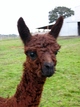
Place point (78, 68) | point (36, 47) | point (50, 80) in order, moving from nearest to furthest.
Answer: point (36, 47) → point (50, 80) → point (78, 68)

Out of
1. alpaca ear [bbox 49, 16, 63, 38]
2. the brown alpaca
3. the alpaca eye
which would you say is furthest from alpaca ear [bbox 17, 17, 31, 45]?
alpaca ear [bbox 49, 16, 63, 38]

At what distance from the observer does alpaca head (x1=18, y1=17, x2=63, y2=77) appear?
8.64ft

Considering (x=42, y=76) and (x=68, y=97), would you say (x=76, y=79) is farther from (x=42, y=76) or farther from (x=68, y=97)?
(x=42, y=76)

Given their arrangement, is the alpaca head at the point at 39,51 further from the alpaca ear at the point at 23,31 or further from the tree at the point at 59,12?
the tree at the point at 59,12

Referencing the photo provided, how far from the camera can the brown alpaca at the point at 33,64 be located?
9.01 ft

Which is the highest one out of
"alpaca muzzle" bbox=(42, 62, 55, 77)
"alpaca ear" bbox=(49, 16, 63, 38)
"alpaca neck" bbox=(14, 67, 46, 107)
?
"alpaca ear" bbox=(49, 16, 63, 38)

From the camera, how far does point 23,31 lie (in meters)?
2.89

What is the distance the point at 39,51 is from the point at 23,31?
29cm

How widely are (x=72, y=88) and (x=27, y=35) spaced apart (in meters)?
4.47

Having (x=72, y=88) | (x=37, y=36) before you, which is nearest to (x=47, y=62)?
(x=37, y=36)

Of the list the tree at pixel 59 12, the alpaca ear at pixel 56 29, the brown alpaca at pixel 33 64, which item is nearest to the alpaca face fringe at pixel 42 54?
the brown alpaca at pixel 33 64

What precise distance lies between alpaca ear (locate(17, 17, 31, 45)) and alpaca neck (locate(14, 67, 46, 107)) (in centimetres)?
35

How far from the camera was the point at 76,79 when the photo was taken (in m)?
8.34

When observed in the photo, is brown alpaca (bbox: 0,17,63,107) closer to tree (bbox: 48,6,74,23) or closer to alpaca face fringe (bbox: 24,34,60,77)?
alpaca face fringe (bbox: 24,34,60,77)
